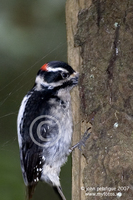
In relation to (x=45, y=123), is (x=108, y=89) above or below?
above

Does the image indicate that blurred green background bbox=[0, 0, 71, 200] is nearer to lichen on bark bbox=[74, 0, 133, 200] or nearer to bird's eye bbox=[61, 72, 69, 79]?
bird's eye bbox=[61, 72, 69, 79]

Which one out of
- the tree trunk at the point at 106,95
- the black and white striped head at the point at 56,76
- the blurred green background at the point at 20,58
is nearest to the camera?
the tree trunk at the point at 106,95

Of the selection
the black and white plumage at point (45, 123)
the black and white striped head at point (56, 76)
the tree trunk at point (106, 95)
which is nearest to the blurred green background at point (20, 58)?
the black and white plumage at point (45, 123)

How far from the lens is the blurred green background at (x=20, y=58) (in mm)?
3301

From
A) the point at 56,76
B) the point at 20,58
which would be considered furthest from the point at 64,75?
the point at 20,58

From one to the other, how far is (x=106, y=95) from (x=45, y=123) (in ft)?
1.92

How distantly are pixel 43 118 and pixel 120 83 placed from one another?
69 cm

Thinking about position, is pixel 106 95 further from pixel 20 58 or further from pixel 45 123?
pixel 20 58

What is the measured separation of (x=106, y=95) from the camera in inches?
90.8

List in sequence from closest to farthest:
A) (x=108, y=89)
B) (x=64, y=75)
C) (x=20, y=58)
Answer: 1. (x=108, y=89)
2. (x=64, y=75)
3. (x=20, y=58)

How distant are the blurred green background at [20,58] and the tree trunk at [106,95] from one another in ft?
2.41

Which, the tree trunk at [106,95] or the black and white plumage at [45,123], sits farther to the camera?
the black and white plumage at [45,123]

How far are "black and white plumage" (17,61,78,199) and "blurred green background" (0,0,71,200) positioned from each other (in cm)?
33

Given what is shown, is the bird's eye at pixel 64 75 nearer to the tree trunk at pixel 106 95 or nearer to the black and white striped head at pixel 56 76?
the black and white striped head at pixel 56 76
